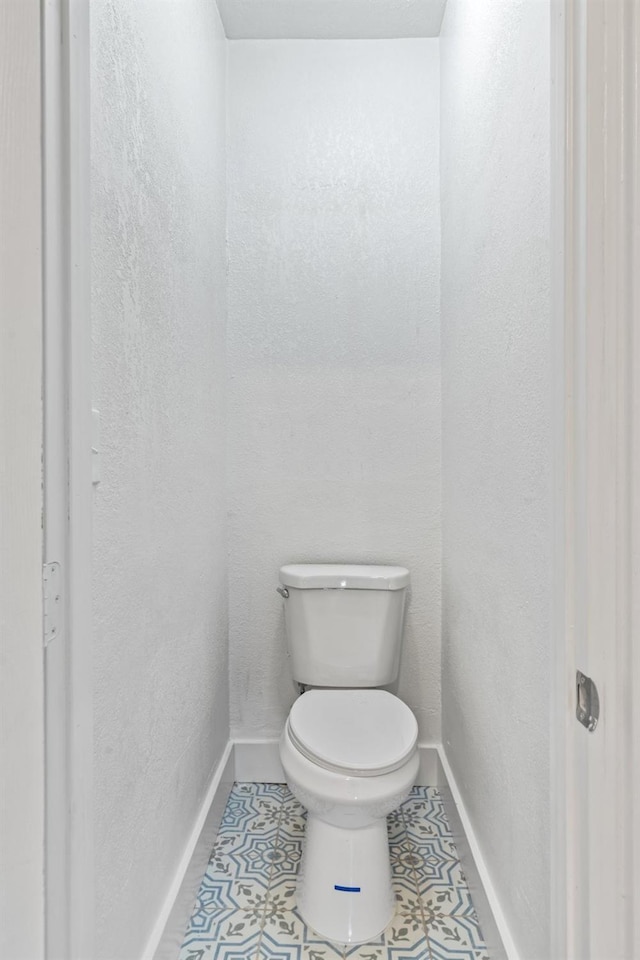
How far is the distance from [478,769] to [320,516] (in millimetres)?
886

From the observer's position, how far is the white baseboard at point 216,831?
1.13 meters

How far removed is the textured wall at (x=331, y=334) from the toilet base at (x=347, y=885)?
24.2 inches

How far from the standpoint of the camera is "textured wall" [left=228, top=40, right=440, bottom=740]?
1.87 metres

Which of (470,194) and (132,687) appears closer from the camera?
(132,687)

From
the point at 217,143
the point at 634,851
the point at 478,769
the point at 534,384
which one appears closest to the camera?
the point at 634,851

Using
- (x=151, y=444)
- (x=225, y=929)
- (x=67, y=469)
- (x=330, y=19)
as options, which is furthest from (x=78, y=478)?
(x=330, y=19)

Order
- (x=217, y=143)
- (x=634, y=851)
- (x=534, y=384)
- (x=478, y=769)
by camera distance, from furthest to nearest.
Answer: (x=217, y=143), (x=478, y=769), (x=534, y=384), (x=634, y=851)

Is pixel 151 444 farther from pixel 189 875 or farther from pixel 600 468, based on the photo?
A: pixel 189 875

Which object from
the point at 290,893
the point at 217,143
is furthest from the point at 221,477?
the point at 290,893

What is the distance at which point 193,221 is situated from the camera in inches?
57.4

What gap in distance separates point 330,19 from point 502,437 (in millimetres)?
1538

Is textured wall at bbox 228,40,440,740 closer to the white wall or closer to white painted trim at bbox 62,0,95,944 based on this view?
white painted trim at bbox 62,0,95,944

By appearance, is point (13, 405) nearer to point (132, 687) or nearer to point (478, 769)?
point (132, 687)

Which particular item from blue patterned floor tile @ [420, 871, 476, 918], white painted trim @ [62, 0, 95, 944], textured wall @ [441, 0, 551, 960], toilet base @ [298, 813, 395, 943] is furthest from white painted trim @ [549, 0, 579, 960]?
blue patterned floor tile @ [420, 871, 476, 918]
